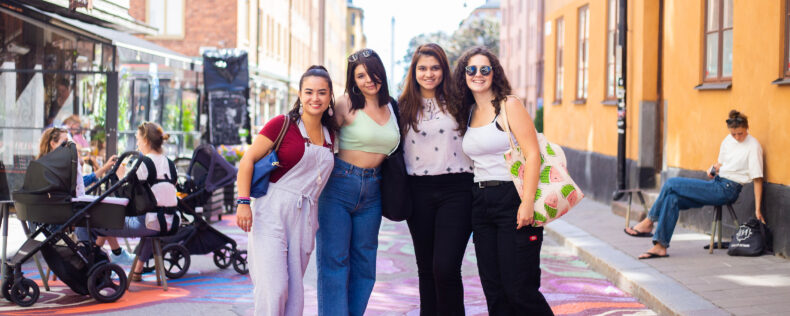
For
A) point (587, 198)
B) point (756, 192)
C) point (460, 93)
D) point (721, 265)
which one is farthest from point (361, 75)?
point (587, 198)

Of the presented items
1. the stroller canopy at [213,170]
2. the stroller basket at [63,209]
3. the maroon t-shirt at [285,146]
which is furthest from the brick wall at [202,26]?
the maroon t-shirt at [285,146]

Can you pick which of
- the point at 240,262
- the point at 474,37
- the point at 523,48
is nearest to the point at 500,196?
the point at 240,262

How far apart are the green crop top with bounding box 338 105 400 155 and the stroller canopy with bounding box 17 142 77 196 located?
2991 millimetres

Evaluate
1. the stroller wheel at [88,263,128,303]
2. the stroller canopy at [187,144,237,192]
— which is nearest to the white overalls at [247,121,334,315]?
the stroller wheel at [88,263,128,303]

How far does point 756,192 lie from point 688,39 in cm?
347

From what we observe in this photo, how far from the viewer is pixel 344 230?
532 centimetres

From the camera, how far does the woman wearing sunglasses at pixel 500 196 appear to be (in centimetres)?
503

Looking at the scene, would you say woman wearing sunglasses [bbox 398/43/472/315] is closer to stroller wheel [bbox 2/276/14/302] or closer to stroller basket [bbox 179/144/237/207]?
stroller wheel [bbox 2/276/14/302]

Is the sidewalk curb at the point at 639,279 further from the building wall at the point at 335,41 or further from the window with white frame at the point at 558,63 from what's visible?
the building wall at the point at 335,41

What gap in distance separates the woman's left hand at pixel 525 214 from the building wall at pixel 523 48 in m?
42.4

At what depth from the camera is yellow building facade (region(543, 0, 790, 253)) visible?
9711mm

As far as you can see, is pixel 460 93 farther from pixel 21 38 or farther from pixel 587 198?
pixel 587 198

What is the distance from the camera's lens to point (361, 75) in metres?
5.33

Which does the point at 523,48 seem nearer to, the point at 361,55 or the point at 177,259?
the point at 177,259
